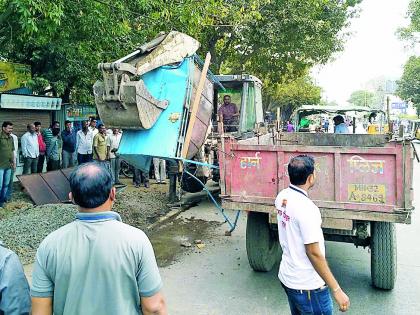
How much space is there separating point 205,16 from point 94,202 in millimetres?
7109

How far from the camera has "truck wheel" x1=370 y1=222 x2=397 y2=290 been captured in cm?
448

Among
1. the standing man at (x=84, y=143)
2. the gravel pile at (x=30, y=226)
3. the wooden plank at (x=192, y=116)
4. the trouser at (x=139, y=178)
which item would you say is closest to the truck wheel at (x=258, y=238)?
the wooden plank at (x=192, y=116)

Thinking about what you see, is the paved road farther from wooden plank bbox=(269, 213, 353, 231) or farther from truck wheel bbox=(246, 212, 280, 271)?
wooden plank bbox=(269, 213, 353, 231)

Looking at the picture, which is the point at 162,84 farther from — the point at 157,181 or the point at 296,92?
the point at 296,92

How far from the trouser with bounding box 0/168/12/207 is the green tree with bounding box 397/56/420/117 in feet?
119

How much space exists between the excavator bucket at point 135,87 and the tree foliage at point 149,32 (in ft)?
4.34

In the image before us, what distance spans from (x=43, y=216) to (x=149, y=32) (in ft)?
14.4

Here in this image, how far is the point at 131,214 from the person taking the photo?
8.19 meters

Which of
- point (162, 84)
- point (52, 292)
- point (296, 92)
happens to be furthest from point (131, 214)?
point (296, 92)

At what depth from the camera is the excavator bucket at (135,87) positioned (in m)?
5.20

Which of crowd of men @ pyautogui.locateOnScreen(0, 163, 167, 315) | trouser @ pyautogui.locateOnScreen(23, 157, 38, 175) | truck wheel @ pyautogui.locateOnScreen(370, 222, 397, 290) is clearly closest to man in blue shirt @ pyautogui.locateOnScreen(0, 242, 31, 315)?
crowd of men @ pyautogui.locateOnScreen(0, 163, 167, 315)

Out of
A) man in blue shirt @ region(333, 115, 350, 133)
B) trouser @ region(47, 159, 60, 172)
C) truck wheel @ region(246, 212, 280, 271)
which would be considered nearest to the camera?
truck wheel @ region(246, 212, 280, 271)

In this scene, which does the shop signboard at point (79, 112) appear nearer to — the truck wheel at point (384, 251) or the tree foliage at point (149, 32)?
the tree foliage at point (149, 32)

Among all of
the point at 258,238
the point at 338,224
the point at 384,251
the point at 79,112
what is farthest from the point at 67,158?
the point at 384,251
